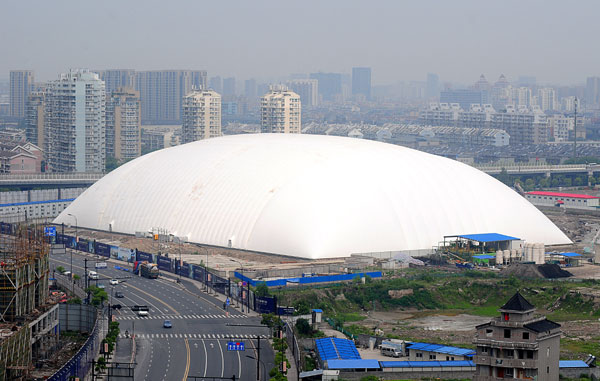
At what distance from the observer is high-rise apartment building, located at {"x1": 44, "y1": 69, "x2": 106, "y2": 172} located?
133250mm

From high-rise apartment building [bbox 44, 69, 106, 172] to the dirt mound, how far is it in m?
76.7

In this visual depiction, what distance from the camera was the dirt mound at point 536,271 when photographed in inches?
2611

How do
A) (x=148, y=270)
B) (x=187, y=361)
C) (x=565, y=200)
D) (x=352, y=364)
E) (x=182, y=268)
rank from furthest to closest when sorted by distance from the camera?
(x=565, y=200)
(x=182, y=268)
(x=148, y=270)
(x=187, y=361)
(x=352, y=364)

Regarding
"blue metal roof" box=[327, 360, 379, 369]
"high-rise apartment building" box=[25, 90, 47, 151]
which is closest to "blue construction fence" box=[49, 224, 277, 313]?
"blue metal roof" box=[327, 360, 379, 369]

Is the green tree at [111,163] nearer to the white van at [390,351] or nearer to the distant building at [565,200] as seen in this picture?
the distant building at [565,200]

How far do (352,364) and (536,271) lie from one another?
85.5ft

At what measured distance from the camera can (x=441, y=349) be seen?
151 feet

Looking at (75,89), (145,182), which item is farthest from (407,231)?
(75,89)

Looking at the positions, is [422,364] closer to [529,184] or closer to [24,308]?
[24,308]

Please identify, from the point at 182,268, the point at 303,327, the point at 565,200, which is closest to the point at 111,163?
the point at 565,200

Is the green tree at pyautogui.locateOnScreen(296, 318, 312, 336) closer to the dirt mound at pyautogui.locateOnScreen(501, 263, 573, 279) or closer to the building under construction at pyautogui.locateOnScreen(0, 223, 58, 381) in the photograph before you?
the building under construction at pyautogui.locateOnScreen(0, 223, 58, 381)

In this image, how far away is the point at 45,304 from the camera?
47812 millimetres

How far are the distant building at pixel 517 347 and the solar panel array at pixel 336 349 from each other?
11.9 meters

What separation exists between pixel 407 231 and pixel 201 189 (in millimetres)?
14968
